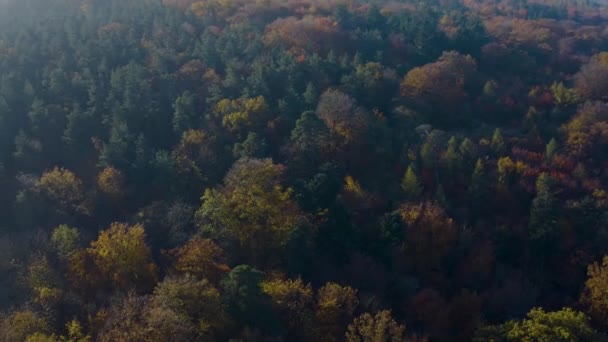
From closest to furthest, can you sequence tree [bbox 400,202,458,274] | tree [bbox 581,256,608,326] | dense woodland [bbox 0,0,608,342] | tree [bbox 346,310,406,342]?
tree [bbox 346,310,406,342]
dense woodland [bbox 0,0,608,342]
tree [bbox 581,256,608,326]
tree [bbox 400,202,458,274]

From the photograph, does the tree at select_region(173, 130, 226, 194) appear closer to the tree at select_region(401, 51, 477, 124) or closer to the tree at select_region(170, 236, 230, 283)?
the tree at select_region(170, 236, 230, 283)

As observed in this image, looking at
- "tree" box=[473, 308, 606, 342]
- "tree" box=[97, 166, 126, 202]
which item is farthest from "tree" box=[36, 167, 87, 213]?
"tree" box=[473, 308, 606, 342]

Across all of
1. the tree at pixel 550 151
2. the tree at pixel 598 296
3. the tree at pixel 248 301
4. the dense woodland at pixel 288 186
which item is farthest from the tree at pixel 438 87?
the tree at pixel 248 301

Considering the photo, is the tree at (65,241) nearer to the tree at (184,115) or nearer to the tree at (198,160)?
the tree at (198,160)

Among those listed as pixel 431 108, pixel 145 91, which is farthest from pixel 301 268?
pixel 431 108

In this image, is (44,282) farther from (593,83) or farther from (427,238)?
(593,83)

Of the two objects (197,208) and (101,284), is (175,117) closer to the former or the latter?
(197,208)
